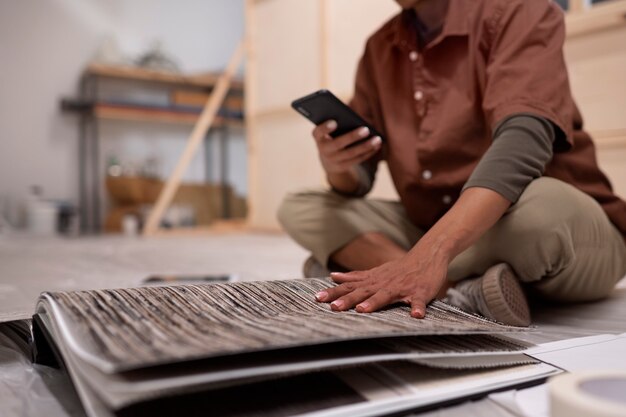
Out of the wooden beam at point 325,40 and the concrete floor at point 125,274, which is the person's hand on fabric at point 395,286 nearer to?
the concrete floor at point 125,274

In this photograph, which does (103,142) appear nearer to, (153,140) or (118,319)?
(153,140)

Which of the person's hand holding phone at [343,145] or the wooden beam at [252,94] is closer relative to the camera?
the person's hand holding phone at [343,145]

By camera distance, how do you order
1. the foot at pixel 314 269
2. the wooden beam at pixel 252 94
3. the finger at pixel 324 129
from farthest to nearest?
1. the wooden beam at pixel 252 94
2. the foot at pixel 314 269
3. the finger at pixel 324 129

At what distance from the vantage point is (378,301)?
0.56m

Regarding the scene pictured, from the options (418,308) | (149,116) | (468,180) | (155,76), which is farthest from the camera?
(155,76)

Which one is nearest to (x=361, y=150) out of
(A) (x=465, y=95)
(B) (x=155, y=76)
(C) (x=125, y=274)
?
(A) (x=465, y=95)

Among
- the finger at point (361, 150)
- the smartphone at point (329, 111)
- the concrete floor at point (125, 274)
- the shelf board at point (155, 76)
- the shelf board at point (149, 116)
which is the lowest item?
the concrete floor at point (125, 274)

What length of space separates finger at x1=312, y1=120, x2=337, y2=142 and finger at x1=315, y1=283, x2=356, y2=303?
30cm

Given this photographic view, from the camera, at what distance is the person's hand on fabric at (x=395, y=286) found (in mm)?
565

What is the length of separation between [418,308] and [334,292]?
3.7 inches

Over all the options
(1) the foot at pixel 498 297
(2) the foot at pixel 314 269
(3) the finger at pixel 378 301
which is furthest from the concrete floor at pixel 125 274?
(2) the foot at pixel 314 269

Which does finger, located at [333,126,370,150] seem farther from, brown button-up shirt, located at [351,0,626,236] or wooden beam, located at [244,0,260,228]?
wooden beam, located at [244,0,260,228]

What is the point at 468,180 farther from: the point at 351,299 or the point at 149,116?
the point at 149,116

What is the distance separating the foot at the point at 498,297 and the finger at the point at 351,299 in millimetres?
216
